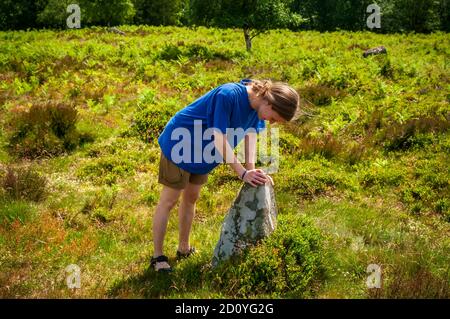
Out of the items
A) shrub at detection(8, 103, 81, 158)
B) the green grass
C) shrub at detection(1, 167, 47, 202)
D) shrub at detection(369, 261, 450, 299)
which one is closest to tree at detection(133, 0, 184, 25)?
the green grass

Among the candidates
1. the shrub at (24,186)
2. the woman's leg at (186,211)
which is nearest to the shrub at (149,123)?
the shrub at (24,186)

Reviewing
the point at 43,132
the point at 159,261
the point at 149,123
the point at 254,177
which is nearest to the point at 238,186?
the point at 159,261

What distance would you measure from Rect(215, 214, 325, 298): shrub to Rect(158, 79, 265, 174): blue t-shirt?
945 millimetres

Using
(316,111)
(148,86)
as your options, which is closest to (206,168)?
(316,111)

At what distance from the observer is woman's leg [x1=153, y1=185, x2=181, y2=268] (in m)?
4.19

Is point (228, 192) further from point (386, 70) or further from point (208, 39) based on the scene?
point (208, 39)

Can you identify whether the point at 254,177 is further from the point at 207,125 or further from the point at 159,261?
the point at 159,261

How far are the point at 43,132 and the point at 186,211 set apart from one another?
15.2 ft

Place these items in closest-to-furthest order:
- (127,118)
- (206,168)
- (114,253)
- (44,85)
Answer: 1. (206,168)
2. (114,253)
3. (127,118)
4. (44,85)

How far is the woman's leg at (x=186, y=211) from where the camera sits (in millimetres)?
4407

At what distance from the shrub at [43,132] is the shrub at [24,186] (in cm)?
Result: 153

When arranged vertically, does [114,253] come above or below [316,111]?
below

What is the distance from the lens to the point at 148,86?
12.5 m
